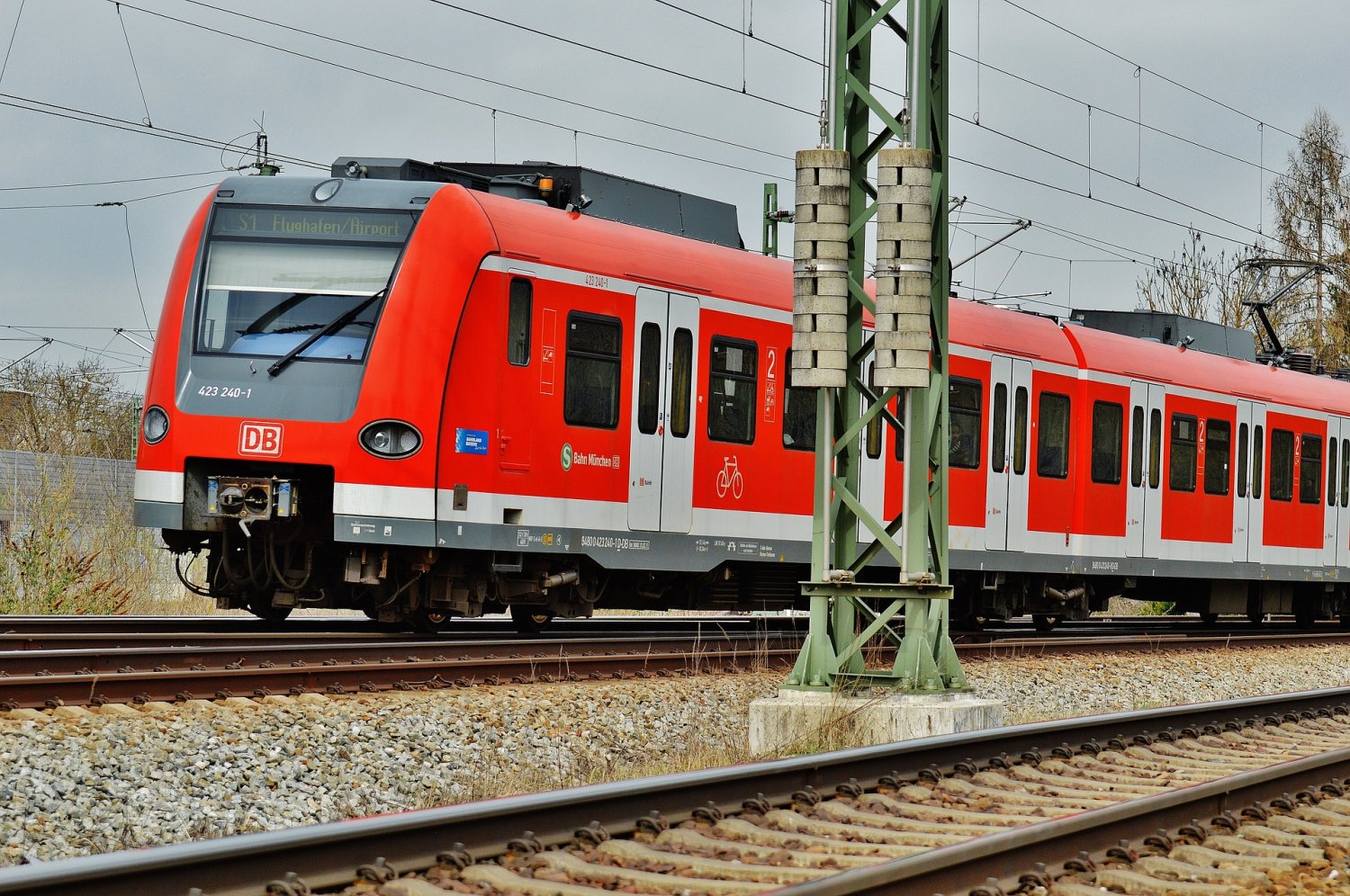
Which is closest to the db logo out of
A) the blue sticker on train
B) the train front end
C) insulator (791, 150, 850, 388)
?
the train front end

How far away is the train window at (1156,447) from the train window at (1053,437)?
1.72 m

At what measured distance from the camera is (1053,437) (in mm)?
18688

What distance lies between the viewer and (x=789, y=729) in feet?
29.9

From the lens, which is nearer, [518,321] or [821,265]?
[821,265]

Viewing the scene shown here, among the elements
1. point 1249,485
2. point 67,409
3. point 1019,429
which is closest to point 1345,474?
point 1249,485

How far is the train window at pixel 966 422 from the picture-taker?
56.1 feet

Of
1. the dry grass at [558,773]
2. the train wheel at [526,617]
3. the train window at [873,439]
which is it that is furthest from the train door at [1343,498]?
the dry grass at [558,773]

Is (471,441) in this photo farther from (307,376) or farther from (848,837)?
(848,837)

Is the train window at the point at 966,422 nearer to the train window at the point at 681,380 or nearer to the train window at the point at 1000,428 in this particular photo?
the train window at the point at 1000,428

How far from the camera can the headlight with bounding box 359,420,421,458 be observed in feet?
40.2

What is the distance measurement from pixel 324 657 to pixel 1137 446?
11669 mm

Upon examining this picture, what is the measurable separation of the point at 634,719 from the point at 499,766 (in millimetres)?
1660

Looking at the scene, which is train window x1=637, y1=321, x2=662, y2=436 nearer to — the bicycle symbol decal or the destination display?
the bicycle symbol decal

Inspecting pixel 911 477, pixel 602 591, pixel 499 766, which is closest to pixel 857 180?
pixel 911 477
